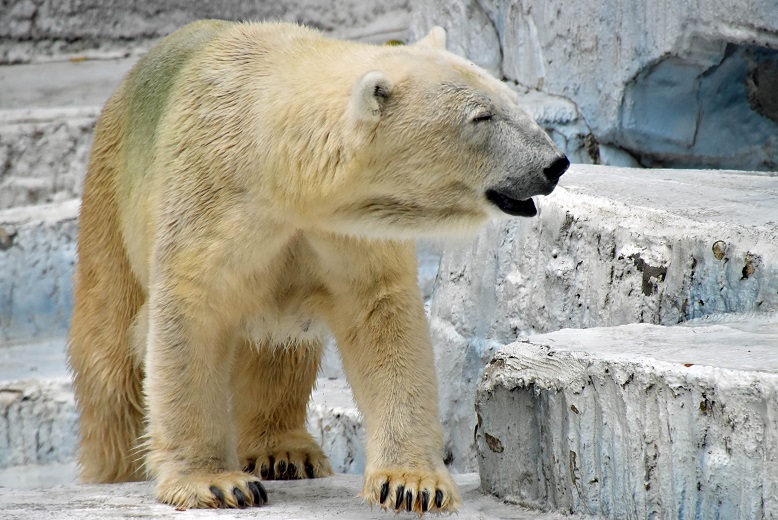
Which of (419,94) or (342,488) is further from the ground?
(419,94)

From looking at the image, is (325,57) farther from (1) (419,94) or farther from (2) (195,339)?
(2) (195,339)

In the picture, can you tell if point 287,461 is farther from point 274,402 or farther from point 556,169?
point 556,169

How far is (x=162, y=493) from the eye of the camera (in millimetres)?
2566

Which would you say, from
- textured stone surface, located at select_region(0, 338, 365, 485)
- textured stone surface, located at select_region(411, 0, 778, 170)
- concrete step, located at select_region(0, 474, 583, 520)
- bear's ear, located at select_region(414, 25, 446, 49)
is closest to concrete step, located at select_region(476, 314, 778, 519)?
concrete step, located at select_region(0, 474, 583, 520)

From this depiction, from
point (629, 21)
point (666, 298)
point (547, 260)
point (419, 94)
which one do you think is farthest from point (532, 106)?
point (419, 94)

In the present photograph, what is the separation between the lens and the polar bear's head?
228 cm

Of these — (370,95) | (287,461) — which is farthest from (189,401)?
(370,95)

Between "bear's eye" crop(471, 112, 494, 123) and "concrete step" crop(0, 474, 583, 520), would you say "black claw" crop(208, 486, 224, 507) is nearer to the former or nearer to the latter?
"concrete step" crop(0, 474, 583, 520)

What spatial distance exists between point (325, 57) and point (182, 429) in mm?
991

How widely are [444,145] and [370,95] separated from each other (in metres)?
0.21

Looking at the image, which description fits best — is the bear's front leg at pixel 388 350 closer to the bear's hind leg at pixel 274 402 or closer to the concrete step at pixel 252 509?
the concrete step at pixel 252 509

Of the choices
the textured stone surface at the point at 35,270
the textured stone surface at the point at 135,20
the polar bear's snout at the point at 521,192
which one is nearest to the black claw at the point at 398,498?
the polar bear's snout at the point at 521,192

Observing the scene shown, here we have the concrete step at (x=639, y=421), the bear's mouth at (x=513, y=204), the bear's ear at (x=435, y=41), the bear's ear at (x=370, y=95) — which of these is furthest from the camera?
the bear's ear at (x=435, y=41)

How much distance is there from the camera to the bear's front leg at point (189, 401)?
8.24ft
